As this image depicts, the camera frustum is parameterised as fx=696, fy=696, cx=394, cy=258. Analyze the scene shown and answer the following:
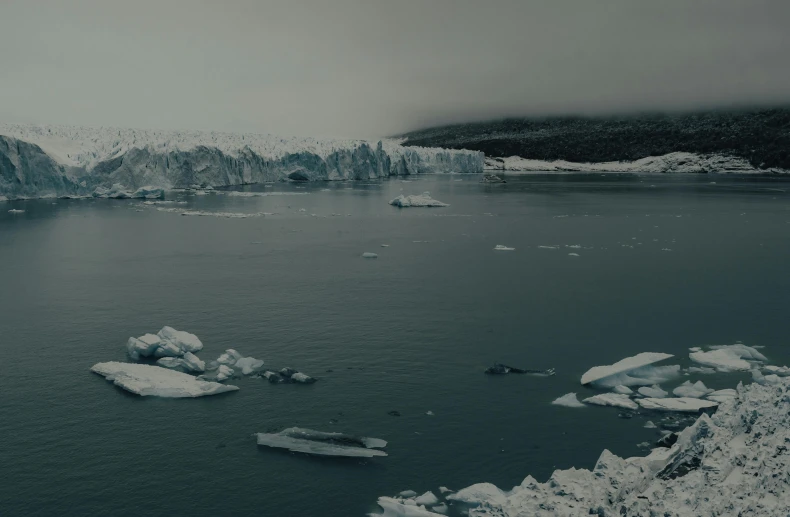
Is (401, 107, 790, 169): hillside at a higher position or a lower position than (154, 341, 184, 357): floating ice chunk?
higher

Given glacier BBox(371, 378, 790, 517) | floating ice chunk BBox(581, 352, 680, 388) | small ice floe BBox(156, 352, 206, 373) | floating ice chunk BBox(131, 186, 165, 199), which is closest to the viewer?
glacier BBox(371, 378, 790, 517)

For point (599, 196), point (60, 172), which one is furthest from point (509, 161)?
point (60, 172)

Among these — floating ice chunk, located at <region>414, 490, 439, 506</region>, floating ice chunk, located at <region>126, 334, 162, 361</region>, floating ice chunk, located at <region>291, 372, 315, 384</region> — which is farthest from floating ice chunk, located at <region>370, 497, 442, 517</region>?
floating ice chunk, located at <region>126, 334, 162, 361</region>

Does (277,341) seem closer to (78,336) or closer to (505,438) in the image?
(78,336)

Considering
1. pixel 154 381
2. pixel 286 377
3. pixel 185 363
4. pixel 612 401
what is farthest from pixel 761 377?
pixel 154 381

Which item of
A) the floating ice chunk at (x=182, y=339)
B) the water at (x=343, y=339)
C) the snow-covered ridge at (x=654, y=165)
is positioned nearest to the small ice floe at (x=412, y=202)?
the water at (x=343, y=339)

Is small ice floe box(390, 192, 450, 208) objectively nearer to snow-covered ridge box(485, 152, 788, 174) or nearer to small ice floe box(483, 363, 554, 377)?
small ice floe box(483, 363, 554, 377)
